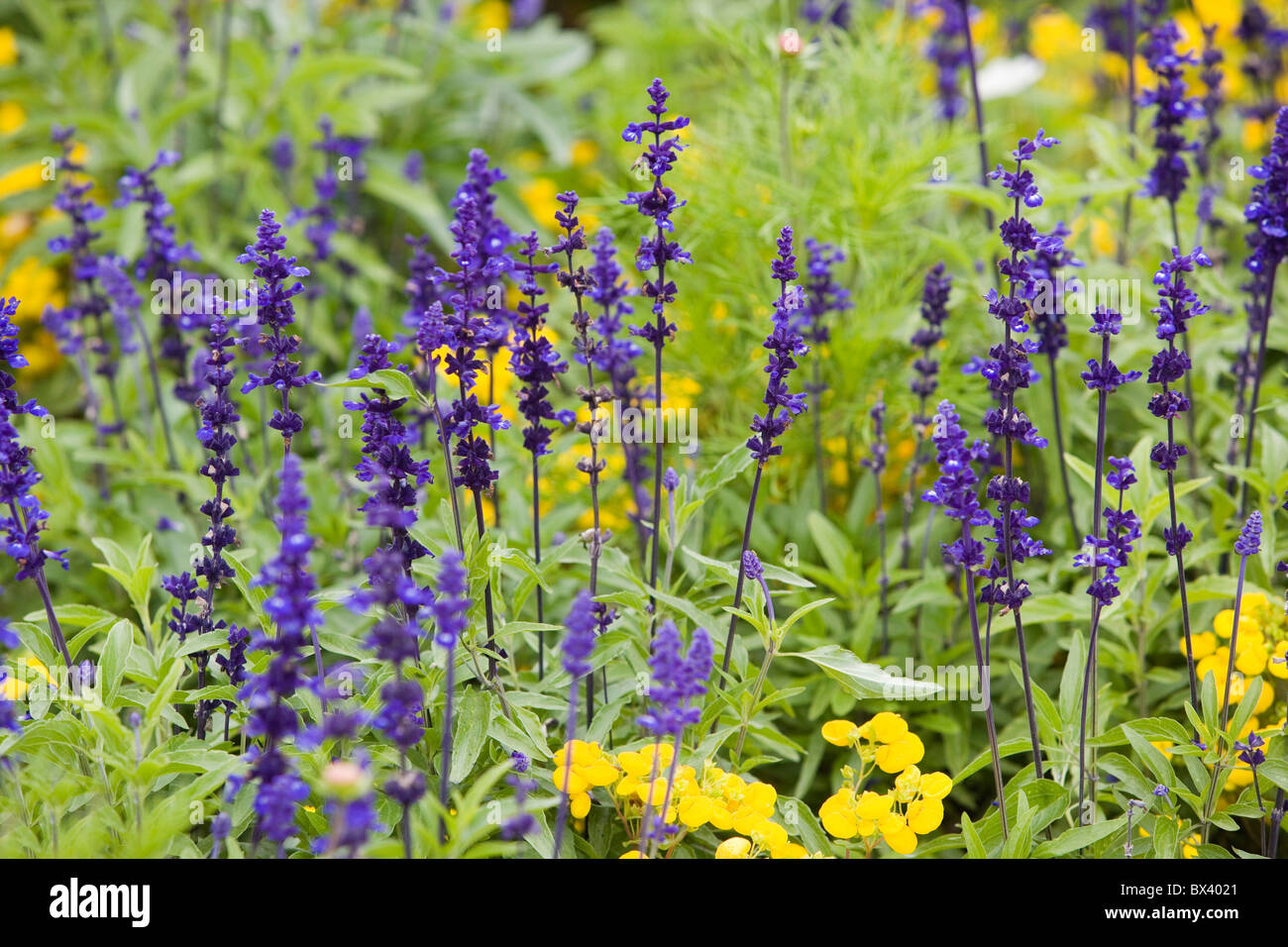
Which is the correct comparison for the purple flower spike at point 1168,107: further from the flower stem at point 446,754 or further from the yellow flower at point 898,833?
the flower stem at point 446,754

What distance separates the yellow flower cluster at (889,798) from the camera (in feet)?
7.88

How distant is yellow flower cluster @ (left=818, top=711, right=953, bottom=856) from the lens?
2.40 meters

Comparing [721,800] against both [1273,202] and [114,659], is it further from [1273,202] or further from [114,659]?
[1273,202]

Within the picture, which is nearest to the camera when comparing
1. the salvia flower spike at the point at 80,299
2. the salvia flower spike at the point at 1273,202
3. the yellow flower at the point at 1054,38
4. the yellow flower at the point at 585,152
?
the salvia flower spike at the point at 1273,202

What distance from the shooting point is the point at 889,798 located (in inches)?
95.7

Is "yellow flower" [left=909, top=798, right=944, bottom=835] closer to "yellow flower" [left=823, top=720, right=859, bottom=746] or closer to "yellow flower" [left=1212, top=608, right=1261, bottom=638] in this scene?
"yellow flower" [left=823, top=720, right=859, bottom=746]

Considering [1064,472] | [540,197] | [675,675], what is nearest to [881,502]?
[1064,472]

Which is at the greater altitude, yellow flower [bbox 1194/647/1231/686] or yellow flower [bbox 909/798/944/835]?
yellow flower [bbox 1194/647/1231/686]

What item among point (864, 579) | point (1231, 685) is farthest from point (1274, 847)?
point (864, 579)

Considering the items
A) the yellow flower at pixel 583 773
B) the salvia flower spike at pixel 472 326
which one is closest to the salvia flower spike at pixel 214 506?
the salvia flower spike at pixel 472 326

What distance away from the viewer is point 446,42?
5.61m

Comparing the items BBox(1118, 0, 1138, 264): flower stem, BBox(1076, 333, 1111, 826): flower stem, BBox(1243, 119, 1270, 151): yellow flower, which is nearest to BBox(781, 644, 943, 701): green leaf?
BBox(1076, 333, 1111, 826): flower stem

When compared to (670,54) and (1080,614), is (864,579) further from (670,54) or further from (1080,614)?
(670,54)
